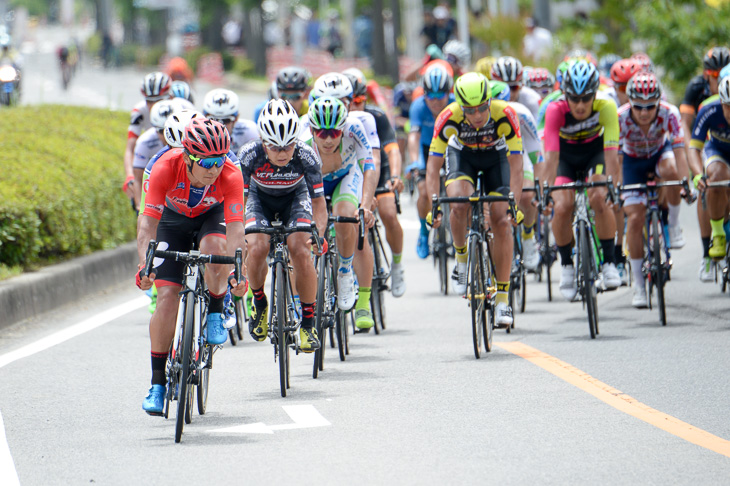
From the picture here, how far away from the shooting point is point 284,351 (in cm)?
893

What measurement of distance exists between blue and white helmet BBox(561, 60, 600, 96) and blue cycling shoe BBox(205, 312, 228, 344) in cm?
428

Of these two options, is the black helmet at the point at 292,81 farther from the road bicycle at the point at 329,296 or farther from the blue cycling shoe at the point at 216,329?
the blue cycling shoe at the point at 216,329

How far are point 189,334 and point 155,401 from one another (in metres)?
0.53

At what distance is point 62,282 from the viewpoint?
540 inches

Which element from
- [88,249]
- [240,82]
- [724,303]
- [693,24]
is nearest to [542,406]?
[724,303]

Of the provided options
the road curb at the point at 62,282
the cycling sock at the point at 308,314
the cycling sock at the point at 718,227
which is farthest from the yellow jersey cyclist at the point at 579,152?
the road curb at the point at 62,282

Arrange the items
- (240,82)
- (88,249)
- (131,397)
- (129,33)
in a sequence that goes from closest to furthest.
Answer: (131,397), (88,249), (240,82), (129,33)

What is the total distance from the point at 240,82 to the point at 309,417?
44.8 m

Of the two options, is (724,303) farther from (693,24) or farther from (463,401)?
(693,24)

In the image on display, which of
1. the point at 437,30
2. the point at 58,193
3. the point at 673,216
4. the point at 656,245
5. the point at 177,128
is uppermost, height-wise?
the point at 437,30

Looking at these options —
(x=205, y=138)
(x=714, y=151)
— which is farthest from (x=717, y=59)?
(x=205, y=138)

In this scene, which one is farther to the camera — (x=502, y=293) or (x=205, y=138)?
(x=502, y=293)

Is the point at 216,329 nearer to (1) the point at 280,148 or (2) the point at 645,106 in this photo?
(1) the point at 280,148

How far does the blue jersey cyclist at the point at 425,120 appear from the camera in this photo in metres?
14.3
